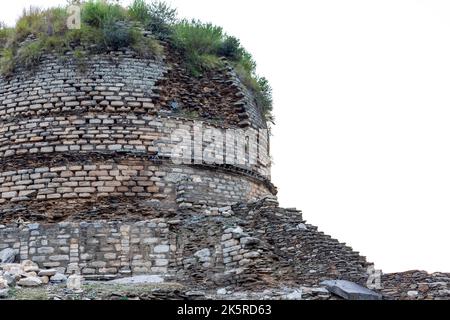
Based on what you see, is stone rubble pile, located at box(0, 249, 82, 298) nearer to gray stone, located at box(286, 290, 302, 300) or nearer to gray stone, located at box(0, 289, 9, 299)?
gray stone, located at box(0, 289, 9, 299)

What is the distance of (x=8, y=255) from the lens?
17.5 meters

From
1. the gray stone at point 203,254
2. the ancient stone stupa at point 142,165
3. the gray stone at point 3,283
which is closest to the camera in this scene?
the gray stone at point 3,283

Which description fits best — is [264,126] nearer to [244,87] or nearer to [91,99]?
[244,87]

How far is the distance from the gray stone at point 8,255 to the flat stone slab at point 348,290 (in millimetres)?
5487

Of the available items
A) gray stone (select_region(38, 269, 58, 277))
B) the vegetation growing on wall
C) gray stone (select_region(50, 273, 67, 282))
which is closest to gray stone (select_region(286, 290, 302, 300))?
gray stone (select_region(50, 273, 67, 282))

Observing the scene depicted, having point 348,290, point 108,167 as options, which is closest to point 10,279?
point 108,167

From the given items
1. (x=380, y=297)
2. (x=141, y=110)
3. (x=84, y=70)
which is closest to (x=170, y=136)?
(x=141, y=110)

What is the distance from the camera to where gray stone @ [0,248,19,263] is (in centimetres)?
1738

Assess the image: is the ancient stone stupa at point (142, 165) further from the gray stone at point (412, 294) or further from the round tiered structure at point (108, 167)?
the gray stone at point (412, 294)

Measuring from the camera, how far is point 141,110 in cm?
1891

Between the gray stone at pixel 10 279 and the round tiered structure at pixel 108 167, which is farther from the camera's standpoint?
the round tiered structure at pixel 108 167

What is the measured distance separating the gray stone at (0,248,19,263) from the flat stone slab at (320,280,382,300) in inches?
216

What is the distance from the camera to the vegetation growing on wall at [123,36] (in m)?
19.5

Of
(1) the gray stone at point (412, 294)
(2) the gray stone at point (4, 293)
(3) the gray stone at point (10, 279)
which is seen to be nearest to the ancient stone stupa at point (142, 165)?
(1) the gray stone at point (412, 294)
